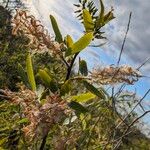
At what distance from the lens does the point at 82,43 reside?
1.60m

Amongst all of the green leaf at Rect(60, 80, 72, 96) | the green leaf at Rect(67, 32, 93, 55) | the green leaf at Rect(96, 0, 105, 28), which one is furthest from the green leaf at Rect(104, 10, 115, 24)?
the green leaf at Rect(60, 80, 72, 96)

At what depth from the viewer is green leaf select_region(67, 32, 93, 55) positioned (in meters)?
1.59

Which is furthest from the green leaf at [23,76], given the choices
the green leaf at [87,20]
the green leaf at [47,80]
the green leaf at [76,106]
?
the green leaf at [87,20]

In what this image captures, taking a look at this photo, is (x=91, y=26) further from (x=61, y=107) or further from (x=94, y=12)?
(x=61, y=107)

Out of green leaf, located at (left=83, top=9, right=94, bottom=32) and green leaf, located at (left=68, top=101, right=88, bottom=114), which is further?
green leaf, located at (left=83, top=9, right=94, bottom=32)

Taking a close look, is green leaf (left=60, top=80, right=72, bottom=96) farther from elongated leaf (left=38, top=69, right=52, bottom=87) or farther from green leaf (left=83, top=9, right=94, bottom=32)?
green leaf (left=83, top=9, right=94, bottom=32)

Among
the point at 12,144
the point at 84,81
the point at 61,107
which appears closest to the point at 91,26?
the point at 84,81

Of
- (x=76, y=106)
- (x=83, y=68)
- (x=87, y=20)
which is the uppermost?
(x=87, y=20)

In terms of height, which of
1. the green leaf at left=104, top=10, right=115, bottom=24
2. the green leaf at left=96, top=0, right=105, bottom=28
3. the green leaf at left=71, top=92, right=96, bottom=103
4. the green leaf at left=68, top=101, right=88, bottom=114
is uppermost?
the green leaf at left=104, top=10, right=115, bottom=24

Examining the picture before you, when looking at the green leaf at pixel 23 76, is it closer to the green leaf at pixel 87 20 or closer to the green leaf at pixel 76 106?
the green leaf at pixel 76 106

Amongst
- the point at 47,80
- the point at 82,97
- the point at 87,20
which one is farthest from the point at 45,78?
the point at 87,20

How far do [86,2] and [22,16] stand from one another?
0.44 metres

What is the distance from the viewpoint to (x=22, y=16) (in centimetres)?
145

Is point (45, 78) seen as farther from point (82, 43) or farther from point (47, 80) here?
point (82, 43)
